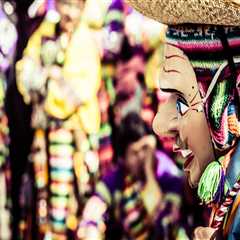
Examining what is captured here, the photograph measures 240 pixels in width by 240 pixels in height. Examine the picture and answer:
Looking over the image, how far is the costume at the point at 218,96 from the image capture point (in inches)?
69.2

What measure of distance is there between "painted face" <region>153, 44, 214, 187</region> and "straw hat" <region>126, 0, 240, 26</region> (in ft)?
0.37

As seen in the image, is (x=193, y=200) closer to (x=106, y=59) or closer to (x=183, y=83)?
(x=106, y=59)

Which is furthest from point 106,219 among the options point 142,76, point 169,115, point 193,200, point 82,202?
point 169,115

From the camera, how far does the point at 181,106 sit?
1.89 m

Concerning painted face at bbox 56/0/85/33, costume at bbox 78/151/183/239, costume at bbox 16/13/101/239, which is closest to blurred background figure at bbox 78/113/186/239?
costume at bbox 78/151/183/239

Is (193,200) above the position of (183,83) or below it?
below

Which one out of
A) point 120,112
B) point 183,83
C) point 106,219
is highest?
point 183,83

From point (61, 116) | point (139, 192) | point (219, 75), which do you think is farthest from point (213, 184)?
point (61, 116)

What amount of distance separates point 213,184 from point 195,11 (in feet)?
1.15

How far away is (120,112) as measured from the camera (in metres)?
4.06

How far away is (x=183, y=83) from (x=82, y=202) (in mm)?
2356

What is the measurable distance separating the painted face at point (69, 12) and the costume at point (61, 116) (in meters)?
0.03

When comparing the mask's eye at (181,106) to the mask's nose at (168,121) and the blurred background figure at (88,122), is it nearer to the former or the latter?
the mask's nose at (168,121)

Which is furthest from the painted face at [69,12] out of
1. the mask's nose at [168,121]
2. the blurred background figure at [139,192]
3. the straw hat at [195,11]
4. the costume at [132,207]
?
the straw hat at [195,11]
